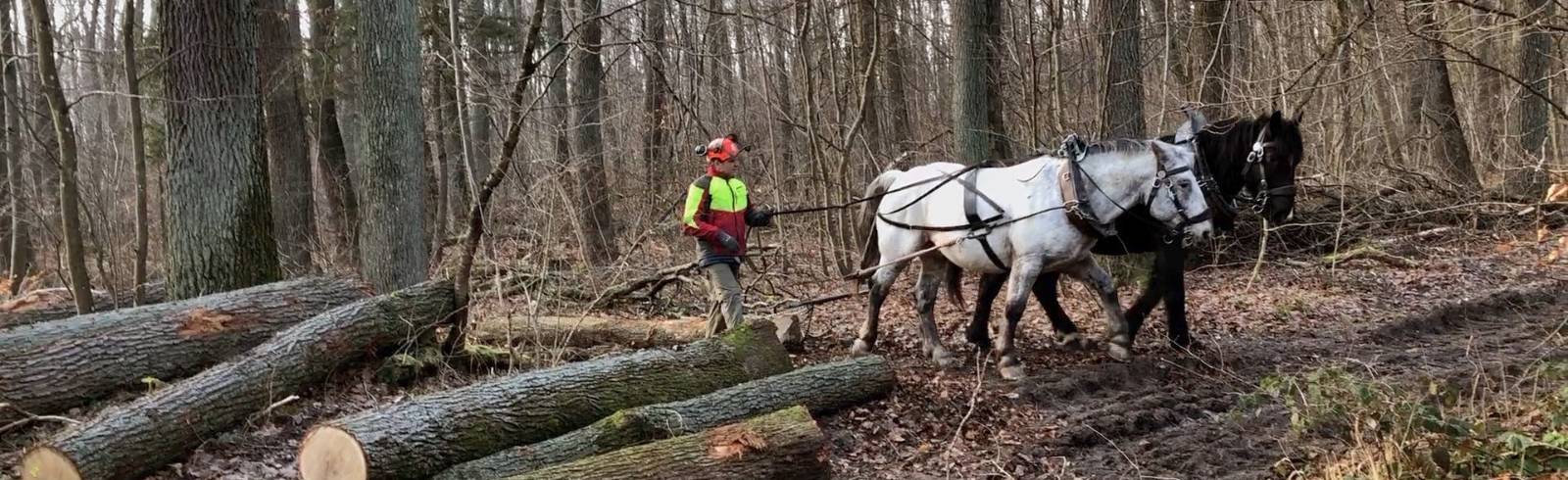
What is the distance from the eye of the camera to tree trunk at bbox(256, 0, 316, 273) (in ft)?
46.1

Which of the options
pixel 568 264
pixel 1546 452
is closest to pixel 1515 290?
pixel 1546 452

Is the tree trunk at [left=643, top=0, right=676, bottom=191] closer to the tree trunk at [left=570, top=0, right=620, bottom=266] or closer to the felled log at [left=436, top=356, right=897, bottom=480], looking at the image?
the tree trunk at [left=570, top=0, right=620, bottom=266]

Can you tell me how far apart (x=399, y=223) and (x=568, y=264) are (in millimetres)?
2296

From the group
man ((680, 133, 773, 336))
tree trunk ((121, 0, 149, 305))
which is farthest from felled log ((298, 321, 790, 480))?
tree trunk ((121, 0, 149, 305))

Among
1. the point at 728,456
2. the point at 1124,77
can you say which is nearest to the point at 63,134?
the point at 728,456

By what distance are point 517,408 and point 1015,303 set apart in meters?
3.44

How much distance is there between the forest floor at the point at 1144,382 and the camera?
561 cm

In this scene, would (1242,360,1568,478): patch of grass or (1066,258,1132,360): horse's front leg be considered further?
(1066,258,1132,360): horse's front leg

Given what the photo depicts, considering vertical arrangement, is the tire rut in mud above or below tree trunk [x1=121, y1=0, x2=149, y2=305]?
below

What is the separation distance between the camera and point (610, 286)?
31.1 ft

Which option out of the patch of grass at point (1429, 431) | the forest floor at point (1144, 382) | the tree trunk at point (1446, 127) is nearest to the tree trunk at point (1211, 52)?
the forest floor at point (1144, 382)

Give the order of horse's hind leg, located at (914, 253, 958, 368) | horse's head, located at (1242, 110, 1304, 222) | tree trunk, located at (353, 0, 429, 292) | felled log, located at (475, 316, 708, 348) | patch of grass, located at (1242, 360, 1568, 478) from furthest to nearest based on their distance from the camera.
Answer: tree trunk, located at (353, 0, 429, 292)
felled log, located at (475, 316, 708, 348)
horse's hind leg, located at (914, 253, 958, 368)
horse's head, located at (1242, 110, 1304, 222)
patch of grass, located at (1242, 360, 1568, 478)

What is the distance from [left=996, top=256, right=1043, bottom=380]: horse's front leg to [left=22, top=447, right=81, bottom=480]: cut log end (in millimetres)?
5344

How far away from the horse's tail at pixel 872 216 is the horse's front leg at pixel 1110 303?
5.22 feet
